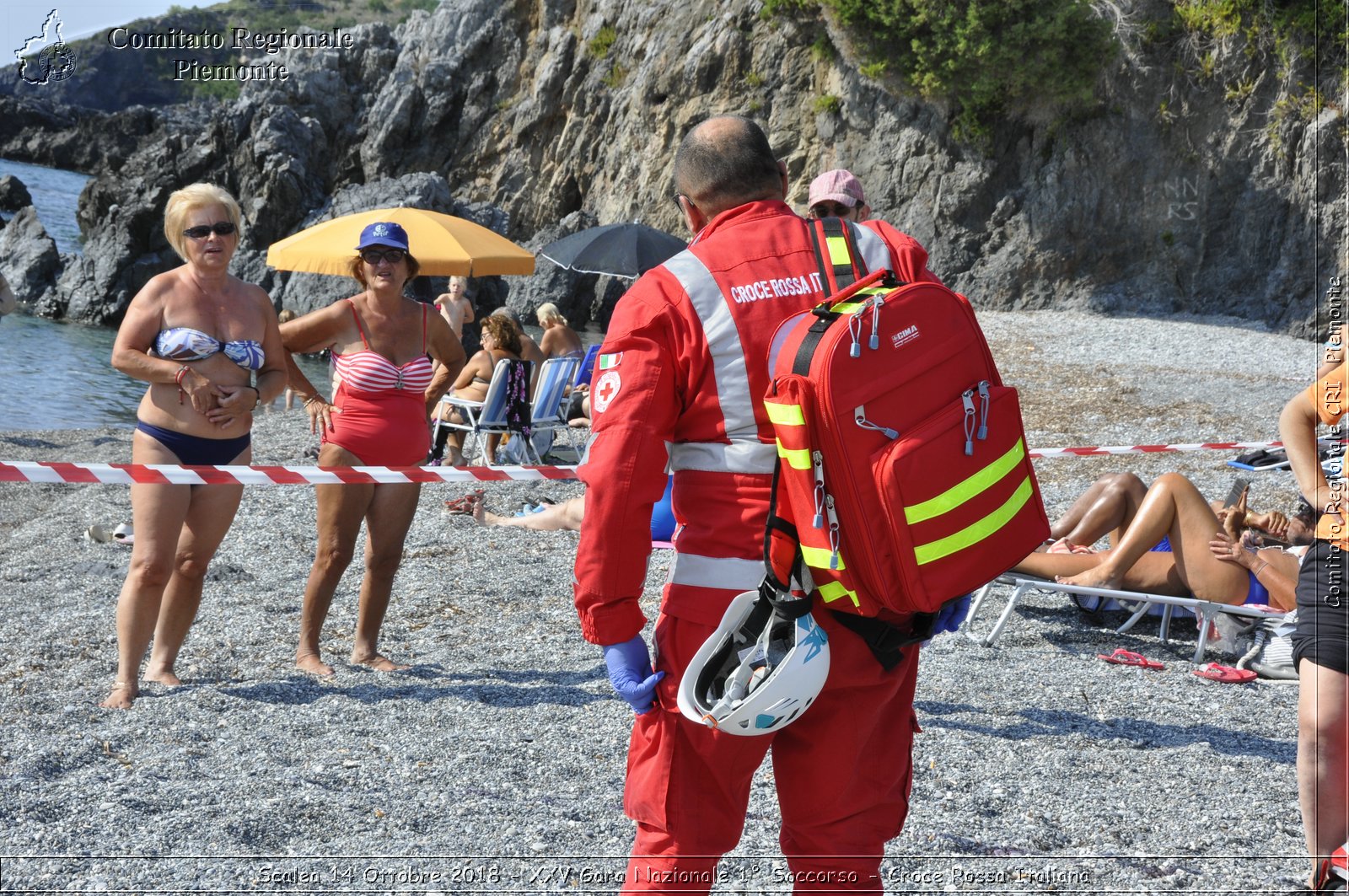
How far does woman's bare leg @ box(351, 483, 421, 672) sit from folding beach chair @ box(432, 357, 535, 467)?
15.5 ft

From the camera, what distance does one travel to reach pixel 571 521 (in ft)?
23.8

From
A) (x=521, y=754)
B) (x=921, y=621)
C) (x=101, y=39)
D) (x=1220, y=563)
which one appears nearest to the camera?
(x=921, y=621)

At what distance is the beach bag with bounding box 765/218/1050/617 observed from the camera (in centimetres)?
189

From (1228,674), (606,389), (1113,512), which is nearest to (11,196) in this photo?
(1113,512)

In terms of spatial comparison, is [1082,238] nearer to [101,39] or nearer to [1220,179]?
[1220,179]

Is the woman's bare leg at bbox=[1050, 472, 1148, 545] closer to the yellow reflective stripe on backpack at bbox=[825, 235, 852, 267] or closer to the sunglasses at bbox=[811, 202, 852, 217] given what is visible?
the sunglasses at bbox=[811, 202, 852, 217]

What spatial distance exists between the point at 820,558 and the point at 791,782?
478 mm

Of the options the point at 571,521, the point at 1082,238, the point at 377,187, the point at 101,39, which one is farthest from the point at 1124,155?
the point at 101,39

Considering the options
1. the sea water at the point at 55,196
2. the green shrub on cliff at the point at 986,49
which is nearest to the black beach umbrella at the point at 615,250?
the green shrub on cliff at the point at 986,49

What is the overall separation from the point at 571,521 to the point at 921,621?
5.31 m

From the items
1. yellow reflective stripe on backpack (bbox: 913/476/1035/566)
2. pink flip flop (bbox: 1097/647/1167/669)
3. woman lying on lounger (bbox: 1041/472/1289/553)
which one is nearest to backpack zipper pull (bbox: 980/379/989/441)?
yellow reflective stripe on backpack (bbox: 913/476/1035/566)

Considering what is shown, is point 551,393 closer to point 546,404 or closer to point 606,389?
point 546,404

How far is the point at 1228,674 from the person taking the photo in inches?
191

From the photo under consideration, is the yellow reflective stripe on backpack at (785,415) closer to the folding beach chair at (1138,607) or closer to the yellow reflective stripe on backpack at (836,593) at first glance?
the yellow reflective stripe on backpack at (836,593)
